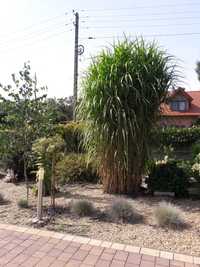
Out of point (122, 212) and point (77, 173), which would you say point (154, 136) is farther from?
point (77, 173)

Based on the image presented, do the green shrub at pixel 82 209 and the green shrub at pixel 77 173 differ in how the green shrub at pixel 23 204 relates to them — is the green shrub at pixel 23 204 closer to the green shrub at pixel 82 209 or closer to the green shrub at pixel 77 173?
the green shrub at pixel 82 209

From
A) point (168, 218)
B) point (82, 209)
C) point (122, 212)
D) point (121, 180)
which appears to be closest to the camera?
point (168, 218)

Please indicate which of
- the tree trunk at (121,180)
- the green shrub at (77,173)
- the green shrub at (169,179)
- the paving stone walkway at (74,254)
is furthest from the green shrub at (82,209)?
the green shrub at (77,173)

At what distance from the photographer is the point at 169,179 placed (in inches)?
236

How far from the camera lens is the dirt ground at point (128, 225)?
3787mm

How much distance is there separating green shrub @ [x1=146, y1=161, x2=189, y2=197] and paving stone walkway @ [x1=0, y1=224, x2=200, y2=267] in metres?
2.52

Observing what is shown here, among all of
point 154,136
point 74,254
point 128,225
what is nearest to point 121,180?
point 154,136

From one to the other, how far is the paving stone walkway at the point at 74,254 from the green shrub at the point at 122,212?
2.78 feet

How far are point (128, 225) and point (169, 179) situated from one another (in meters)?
1.90

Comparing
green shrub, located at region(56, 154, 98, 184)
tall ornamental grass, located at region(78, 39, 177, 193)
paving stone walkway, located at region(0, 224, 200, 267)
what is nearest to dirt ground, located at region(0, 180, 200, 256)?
paving stone walkway, located at region(0, 224, 200, 267)

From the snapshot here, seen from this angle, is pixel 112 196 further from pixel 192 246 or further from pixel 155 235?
pixel 192 246

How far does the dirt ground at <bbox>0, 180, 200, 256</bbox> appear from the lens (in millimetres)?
3787

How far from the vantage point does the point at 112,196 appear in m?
6.02

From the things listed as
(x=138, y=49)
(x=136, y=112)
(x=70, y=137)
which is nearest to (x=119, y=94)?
(x=136, y=112)
